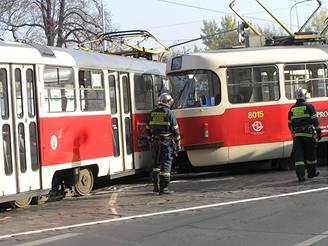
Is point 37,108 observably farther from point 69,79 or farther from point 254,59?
point 254,59

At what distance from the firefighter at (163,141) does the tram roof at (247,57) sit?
2.76m

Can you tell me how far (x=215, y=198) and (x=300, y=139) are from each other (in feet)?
9.03

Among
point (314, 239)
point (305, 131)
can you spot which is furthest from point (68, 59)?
point (314, 239)

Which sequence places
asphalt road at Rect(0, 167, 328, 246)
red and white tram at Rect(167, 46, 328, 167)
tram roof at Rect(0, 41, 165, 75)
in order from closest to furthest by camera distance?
asphalt road at Rect(0, 167, 328, 246) → tram roof at Rect(0, 41, 165, 75) → red and white tram at Rect(167, 46, 328, 167)

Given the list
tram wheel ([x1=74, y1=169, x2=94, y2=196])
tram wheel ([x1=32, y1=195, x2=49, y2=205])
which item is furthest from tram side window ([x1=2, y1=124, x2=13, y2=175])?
tram wheel ([x1=74, y1=169, x2=94, y2=196])

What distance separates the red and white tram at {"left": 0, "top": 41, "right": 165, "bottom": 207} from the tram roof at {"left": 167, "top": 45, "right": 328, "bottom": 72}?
1494mm

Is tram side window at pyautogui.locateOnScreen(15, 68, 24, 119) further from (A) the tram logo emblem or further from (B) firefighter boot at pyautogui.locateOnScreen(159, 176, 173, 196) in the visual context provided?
(A) the tram logo emblem

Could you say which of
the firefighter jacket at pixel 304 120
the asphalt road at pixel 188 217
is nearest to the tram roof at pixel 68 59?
the asphalt road at pixel 188 217

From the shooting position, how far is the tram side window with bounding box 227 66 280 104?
539 inches

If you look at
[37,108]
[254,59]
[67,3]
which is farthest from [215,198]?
[67,3]

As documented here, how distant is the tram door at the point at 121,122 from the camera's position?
42.4 ft

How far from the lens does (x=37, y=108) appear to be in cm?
1037

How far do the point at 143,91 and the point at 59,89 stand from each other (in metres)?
3.54

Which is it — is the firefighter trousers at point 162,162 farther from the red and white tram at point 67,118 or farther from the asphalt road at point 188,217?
the red and white tram at point 67,118
